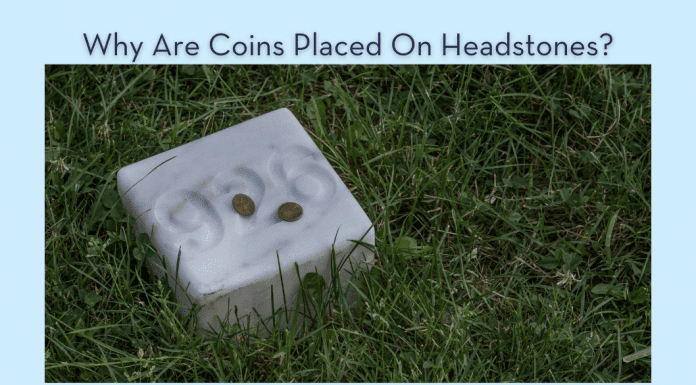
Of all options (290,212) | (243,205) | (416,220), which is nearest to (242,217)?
(243,205)

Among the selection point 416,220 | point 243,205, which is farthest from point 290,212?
point 416,220

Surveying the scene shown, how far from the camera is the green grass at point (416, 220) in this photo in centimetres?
206

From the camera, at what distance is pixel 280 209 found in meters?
2.05

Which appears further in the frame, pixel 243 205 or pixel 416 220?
pixel 416 220

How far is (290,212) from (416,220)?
0.61 metres

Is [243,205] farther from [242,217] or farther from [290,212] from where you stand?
[290,212]

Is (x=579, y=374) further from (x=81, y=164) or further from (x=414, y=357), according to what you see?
(x=81, y=164)

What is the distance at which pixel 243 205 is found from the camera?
6.74ft

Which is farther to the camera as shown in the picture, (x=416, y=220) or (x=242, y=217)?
(x=416, y=220)

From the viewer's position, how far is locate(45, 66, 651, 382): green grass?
2057 mm

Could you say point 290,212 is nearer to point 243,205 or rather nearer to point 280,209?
point 280,209

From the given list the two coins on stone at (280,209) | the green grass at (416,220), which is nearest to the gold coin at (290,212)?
the two coins on stone at (280,209)

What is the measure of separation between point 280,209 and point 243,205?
4.4 inches

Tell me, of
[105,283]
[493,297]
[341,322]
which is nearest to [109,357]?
[105,283]
